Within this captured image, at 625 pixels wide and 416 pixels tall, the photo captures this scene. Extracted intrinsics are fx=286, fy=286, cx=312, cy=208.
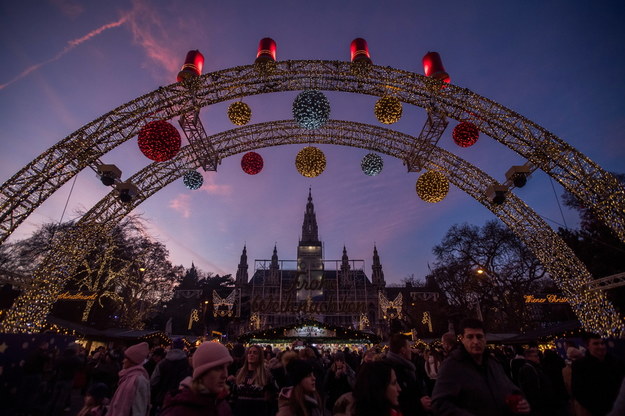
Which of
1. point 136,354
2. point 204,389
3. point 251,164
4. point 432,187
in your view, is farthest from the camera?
point 251,164

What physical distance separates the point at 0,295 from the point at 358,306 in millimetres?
21032

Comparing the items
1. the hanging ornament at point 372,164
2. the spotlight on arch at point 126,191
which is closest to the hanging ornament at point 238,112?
the hanging ornament at point 372,164

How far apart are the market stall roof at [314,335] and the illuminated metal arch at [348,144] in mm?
10987

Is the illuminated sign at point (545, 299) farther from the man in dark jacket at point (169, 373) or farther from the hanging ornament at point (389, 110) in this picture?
the man in dark jacket at point (169, 373)

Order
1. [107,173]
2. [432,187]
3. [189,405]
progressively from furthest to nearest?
[107,173]
[432,187]
[189,405]

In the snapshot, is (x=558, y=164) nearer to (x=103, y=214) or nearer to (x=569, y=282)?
(x=569, y=282)

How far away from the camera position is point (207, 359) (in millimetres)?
1808

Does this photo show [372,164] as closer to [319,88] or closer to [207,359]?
[319,88]

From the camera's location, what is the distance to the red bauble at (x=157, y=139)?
7262 millimetres

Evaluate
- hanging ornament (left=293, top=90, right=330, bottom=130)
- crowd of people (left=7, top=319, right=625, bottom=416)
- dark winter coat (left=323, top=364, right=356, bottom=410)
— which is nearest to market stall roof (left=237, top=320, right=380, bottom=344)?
crowd of people (left=7, top=319, right=625, bottom=416)

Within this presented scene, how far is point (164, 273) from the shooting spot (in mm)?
27703

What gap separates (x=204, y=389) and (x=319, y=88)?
10874mm

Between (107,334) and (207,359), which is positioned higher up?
(207,359)

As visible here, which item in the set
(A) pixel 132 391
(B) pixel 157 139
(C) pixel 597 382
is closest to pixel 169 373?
(A) pixel 132 391
